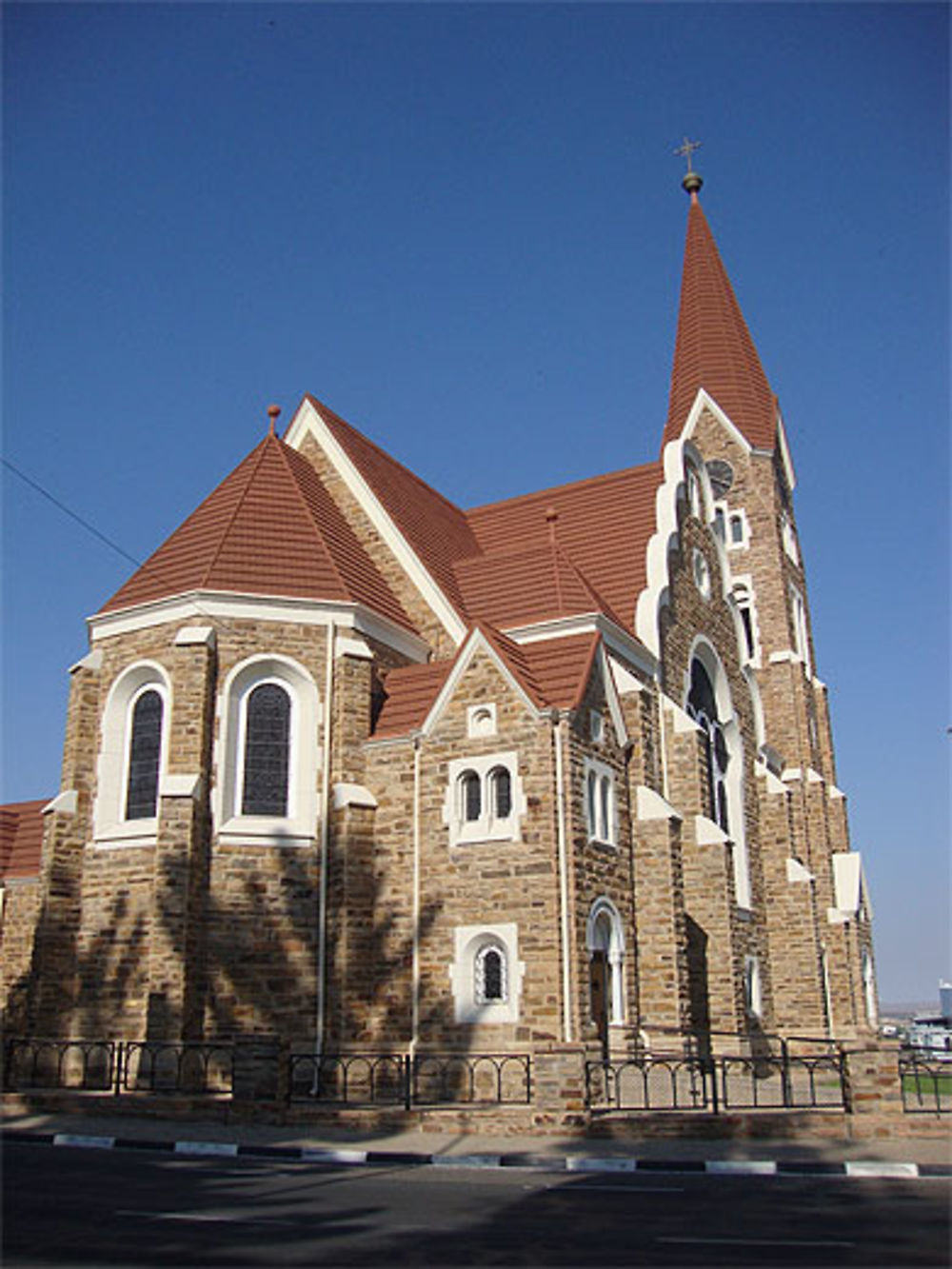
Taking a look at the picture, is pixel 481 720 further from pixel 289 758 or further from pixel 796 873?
pixel 796 873

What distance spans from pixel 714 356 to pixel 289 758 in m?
27.8

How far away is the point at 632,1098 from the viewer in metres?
18.5

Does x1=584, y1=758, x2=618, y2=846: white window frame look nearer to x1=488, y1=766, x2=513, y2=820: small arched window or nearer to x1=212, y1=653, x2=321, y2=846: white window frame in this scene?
x1=488, y1=766, x2=513, y2=820: small arched window

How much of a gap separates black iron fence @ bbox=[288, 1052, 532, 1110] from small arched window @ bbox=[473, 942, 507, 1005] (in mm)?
985

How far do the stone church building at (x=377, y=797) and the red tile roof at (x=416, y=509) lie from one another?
0.52ft

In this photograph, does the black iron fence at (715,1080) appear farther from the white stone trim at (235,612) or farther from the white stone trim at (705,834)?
the white stone trim at (235,612)

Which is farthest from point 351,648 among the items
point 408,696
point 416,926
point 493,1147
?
point 493,1147

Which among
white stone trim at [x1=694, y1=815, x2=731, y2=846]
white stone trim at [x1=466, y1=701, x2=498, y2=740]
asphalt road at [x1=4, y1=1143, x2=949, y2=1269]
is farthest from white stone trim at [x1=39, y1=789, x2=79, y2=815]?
white stone trim at [x1=694, y1=815, x2=731, y2=846]

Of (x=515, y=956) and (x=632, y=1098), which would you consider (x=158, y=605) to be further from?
(x=632, y=1098)

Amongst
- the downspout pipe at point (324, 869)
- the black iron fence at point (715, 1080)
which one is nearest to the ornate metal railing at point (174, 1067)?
the downspout pipe at point (324, 869)

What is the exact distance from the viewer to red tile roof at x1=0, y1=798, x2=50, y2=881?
3123cm

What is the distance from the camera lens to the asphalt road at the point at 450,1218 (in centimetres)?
722

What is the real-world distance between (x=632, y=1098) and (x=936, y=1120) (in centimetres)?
596

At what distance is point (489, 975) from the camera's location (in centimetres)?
1972
